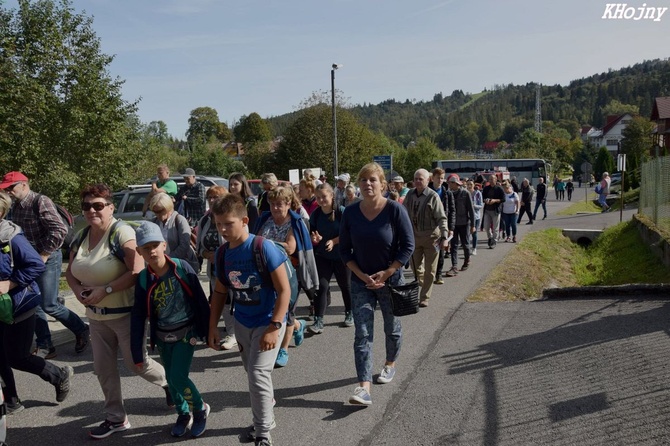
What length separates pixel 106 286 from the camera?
12.8 feet

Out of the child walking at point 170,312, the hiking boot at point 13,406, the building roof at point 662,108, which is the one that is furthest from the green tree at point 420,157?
the child walking at point 170,312

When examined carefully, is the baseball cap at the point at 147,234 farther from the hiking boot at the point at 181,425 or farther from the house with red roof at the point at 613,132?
the house with red roof at the point at 613,132

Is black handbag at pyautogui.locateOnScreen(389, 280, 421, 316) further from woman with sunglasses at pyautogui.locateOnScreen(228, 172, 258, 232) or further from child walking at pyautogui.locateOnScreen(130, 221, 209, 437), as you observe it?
woman with sunglasses at pyautogui.locateOnScreen(228, 172, 258, 232)

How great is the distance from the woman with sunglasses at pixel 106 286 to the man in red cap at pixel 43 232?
5.34 feet

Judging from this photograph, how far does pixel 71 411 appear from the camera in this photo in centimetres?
460

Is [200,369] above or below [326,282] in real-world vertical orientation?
below

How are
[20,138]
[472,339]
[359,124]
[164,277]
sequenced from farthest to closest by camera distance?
[359,124] < [20,138] < [472,339] < [164,277]

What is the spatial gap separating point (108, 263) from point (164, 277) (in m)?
0.45

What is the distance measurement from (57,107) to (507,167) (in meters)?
46.8

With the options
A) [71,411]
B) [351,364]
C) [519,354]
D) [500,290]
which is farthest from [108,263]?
[500,290]

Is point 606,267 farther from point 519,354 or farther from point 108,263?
point 108,263

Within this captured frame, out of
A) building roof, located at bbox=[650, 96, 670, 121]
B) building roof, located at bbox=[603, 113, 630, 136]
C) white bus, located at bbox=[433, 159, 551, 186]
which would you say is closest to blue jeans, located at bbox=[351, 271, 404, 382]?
white bus, located at bbox=[433, 159, 551, 186]

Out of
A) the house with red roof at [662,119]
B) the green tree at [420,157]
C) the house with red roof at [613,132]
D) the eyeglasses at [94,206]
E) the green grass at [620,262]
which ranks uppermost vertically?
the house with red roof at [613,132]

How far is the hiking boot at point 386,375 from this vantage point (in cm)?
488
